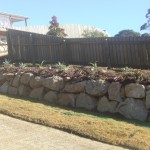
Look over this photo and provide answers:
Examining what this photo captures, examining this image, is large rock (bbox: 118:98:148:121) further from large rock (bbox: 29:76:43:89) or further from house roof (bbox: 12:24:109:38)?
house roof (bbox: 12:24:109:38)

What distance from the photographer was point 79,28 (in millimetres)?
38281

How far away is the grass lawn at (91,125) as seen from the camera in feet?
21.4

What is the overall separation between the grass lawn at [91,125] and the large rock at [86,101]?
0.37 meters

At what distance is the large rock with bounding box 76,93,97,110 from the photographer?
403 inches

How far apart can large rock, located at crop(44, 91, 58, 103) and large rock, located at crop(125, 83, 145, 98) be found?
8.21 feet

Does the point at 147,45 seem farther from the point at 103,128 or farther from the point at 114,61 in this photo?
the point at 103,128

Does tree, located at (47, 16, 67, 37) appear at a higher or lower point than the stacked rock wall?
higher

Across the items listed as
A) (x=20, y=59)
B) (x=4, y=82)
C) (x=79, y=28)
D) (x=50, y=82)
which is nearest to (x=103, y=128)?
(x=50, y=82)

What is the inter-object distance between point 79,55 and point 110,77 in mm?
4328


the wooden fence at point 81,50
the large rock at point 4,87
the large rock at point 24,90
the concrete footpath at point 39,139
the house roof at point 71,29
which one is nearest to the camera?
the concrete footpath at point 39,139

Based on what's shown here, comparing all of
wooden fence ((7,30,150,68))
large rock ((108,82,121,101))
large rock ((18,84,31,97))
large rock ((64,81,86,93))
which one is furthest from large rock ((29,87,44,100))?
wooden fence ((7,30,150,68))

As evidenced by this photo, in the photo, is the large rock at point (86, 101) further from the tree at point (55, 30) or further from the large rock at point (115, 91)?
the tree at point (55, 30)

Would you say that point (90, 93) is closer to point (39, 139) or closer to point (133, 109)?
point (133, 109)

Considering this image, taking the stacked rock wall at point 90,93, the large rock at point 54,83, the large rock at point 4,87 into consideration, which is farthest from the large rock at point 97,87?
the large rock at point 4,87
